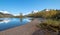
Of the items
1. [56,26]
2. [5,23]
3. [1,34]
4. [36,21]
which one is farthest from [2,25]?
[56,26]

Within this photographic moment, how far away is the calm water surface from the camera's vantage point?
2.75 metres

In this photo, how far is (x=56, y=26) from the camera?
6.80ft

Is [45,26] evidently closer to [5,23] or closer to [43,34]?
[43,34]

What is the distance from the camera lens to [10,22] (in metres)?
2.97

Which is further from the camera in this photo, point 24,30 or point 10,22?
point 10,22

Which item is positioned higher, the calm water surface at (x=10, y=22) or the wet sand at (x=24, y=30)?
the calm water surface at (x=10, y=22)

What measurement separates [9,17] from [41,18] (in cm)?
82

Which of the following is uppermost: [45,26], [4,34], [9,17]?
[9,17]

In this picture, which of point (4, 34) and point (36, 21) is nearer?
point (4, 34)

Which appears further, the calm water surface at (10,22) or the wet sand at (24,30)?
the calm water surface at (10,22)

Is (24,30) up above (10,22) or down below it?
below

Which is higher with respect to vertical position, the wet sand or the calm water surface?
the calm water surface

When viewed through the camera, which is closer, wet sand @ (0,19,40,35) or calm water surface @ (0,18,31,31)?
wet sand @ (0,19,40,35)

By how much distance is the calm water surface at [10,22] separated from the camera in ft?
9.04
